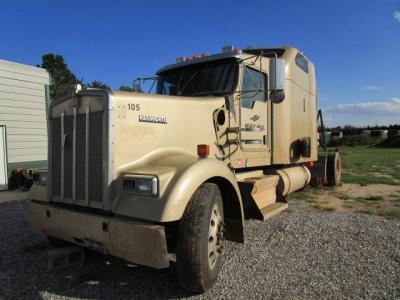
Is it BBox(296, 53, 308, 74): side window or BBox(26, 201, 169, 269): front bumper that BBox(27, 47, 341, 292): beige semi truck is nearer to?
BBox(26, 201, 169, 269): front bumper

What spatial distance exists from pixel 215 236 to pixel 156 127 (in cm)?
136

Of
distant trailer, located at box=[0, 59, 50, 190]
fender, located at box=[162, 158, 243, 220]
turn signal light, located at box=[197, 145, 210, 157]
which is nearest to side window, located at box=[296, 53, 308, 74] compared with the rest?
turn signal light, located at box=[197, 145, 210, 157]

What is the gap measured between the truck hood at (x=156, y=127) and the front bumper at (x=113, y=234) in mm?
544

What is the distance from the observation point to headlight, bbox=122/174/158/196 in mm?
3498

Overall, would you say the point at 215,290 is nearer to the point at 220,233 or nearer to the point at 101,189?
the point at 220,233

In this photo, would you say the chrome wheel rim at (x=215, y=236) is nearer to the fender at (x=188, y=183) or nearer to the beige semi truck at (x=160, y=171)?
the beige semi truck at (x=160, y=171)

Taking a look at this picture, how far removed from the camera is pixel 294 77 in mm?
8102

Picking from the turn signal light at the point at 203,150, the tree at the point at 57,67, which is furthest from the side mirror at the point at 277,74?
the tree at the point at 57,67

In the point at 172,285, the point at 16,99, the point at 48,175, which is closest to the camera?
the point at 172,285

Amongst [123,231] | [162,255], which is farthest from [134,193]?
[162,255]

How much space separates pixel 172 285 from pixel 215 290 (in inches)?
18.8

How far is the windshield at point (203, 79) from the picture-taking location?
5.73m

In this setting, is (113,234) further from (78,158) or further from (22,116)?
(22,116)

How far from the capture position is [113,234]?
360cm
